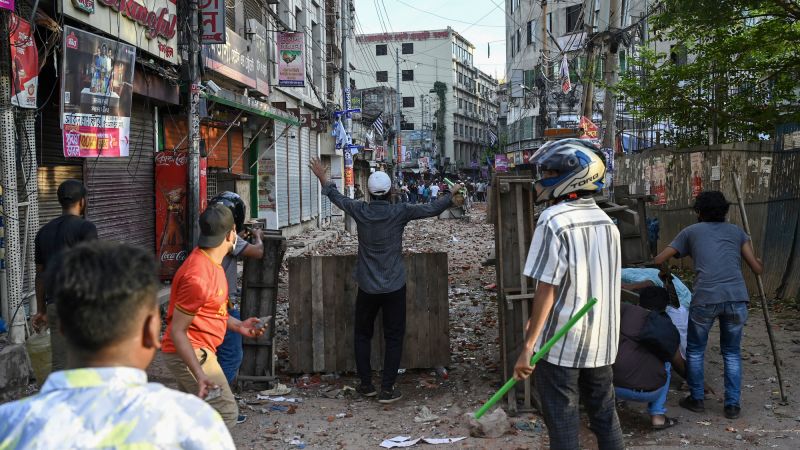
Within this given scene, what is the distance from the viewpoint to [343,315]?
707cm

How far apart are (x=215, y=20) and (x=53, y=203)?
4.52 m

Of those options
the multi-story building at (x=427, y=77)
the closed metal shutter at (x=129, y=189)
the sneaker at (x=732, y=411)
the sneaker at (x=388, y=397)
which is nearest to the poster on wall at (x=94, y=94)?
the closed metal shutter at (x=129, y=189)

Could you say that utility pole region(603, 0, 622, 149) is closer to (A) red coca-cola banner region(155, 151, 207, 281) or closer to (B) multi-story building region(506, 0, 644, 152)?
(A) red coca-cola banner region(155, 151, 207, 281)

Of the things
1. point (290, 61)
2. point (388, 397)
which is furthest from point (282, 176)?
point (388, 397)

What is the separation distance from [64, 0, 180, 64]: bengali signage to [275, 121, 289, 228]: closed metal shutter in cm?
811

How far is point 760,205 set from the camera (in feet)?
36.1

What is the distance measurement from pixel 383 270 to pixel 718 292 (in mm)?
2732

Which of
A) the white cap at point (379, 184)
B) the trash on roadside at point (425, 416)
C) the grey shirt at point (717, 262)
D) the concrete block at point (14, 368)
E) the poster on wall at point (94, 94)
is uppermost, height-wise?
the poster on wall at point (94, 94)

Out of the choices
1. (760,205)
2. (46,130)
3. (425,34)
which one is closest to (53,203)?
(46,130)

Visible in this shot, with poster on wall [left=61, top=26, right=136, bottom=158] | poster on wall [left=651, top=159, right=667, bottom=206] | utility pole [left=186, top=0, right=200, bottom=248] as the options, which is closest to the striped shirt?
poster on wall [left=61, top=26, right=136, bottom=158]

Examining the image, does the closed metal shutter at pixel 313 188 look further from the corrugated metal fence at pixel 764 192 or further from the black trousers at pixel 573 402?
the black trousers at pixel 573 402

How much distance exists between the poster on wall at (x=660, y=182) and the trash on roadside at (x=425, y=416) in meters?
10.4

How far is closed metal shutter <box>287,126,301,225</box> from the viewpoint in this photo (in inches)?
895

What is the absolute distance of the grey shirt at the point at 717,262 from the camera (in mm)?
5738
